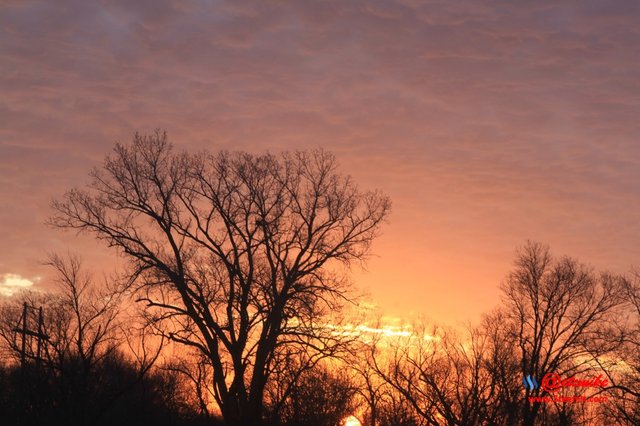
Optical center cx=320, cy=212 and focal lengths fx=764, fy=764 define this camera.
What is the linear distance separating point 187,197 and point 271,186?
4236 mm

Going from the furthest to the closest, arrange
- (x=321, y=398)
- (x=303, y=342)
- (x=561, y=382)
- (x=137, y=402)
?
(x=137, y=402) < (x=321, y=398) < (x=561, y=382) < (x=303, y=342)

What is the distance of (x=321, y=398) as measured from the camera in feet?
234

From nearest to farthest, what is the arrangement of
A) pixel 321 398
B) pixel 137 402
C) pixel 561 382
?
pixel 561 382
pixel 321 398
pixel 137 402

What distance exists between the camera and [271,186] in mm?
38688

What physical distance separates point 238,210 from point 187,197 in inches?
103

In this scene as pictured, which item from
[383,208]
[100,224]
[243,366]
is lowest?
[243,366]

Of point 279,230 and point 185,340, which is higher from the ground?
point 279,230

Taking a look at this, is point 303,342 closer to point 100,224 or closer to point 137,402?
point 100,224

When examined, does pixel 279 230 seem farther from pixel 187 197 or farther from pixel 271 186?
pixel 187 197

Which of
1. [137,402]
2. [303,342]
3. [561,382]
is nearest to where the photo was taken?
[303,342]

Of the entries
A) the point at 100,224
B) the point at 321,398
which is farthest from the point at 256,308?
the point at 321,398

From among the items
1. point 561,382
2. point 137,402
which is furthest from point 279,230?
point 137,402

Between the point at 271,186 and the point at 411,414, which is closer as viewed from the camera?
the point at 271,186

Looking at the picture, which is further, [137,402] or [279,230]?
[137,402]
